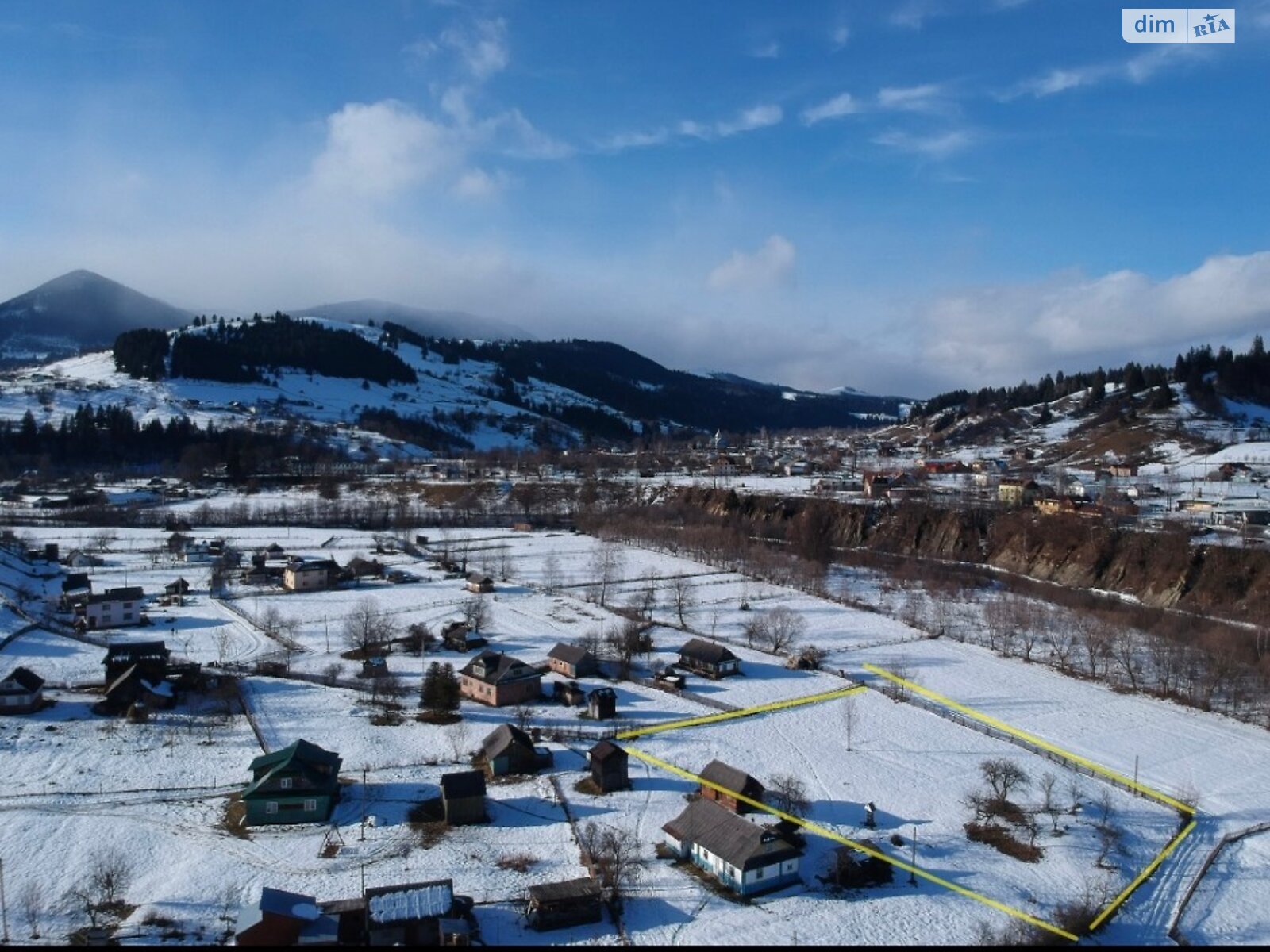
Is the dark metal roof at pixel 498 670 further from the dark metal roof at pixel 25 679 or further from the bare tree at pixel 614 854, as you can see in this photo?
the dark metal roof at pixel 25 679

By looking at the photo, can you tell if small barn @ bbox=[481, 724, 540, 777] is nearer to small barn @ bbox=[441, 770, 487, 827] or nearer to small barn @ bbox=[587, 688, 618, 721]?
small barn @ bbox=[441, 770, 487, 827]

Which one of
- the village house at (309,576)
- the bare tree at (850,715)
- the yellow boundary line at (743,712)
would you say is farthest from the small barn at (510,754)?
the village house at (309,576)

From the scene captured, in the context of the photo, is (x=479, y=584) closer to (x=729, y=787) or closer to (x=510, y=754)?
(x=510, y=754)

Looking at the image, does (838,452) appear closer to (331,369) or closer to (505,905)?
(331,369)

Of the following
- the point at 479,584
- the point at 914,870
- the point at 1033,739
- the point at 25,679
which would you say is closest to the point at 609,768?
the point at 914,870

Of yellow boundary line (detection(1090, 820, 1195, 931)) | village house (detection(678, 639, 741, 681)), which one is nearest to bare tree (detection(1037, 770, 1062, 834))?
yellow boundary line (detection(1090, 820, 1195, 931))

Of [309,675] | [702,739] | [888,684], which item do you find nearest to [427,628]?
[309,675]
